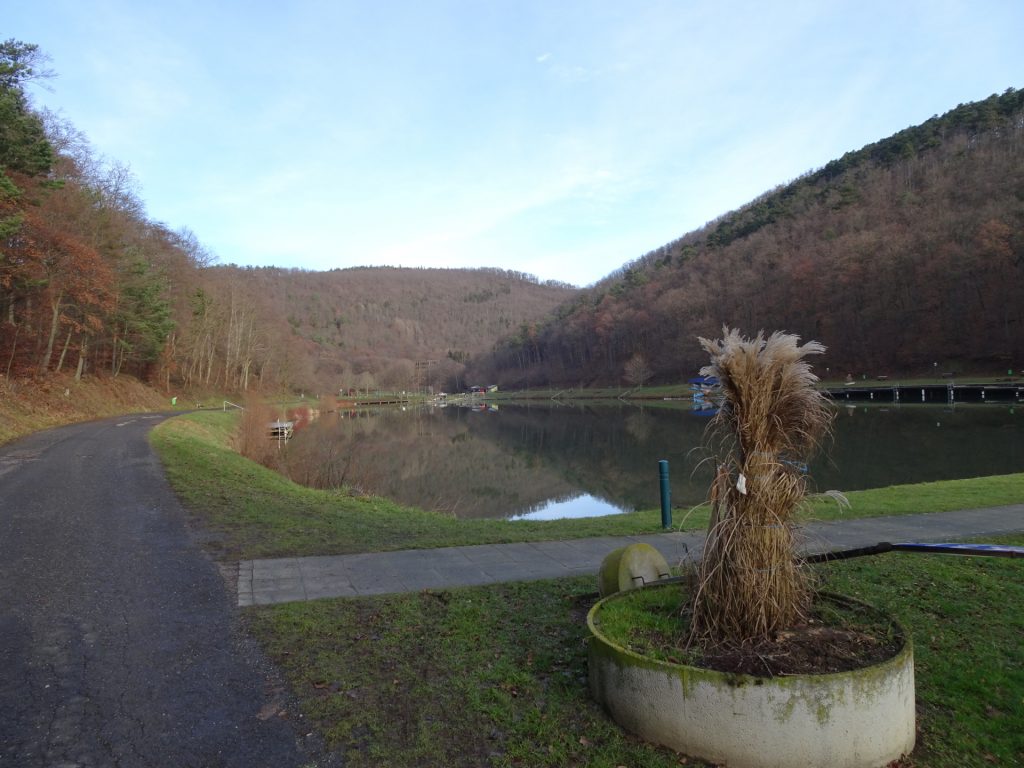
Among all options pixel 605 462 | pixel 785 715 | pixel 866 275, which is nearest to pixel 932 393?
pixel 866 275

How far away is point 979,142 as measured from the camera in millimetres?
102938

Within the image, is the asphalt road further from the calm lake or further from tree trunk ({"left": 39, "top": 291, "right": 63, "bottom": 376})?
tree trunk ({"left": 39, "top": 291, "right": 63, "bottom": 376})

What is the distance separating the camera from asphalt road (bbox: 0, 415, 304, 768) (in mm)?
3344

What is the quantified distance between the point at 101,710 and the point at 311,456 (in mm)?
21893

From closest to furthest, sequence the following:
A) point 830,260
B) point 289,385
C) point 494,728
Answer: point 494,728 → point 289,385 → point 830,260

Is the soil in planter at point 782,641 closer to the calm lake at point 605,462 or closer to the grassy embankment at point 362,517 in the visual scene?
the grassy embankment at point 362,517

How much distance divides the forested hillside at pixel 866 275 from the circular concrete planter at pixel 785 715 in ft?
185

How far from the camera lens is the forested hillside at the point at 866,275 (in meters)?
69.6

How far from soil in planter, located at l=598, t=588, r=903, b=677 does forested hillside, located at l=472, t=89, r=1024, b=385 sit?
182ft

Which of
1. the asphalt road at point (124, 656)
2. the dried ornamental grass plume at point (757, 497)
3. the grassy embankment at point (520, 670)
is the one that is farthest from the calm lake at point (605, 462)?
the asphalt road at point (124, 656)

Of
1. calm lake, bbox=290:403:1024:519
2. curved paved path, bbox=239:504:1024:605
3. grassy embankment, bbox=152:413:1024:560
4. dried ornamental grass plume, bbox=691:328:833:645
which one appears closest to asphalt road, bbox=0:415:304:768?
curved paved path, bbox=239:504:1024:605

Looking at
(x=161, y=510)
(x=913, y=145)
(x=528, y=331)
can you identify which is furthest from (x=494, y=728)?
(x=528, y=331)

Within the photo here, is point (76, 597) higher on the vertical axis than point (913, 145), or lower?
lower

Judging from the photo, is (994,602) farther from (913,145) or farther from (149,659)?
(913,145)
